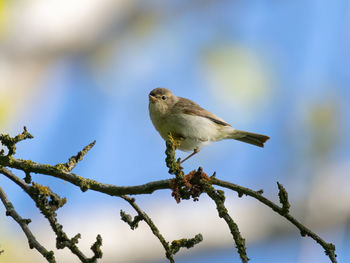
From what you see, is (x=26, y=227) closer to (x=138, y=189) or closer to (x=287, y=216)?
(x=138, y=189)

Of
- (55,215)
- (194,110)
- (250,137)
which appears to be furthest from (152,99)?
(55,215)

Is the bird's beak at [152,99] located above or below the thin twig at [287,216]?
above

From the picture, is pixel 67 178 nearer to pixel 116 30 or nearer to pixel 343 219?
pixel 343 219

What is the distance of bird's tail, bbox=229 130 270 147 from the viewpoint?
20.0 ft

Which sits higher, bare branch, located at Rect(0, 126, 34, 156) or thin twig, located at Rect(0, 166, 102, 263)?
bare branch, located at Rect(0, 126, 34, 156)

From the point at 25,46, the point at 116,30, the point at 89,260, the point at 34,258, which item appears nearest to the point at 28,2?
the point at 25,46

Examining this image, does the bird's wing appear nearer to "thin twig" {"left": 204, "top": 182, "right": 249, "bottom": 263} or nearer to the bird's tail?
the bird's tail

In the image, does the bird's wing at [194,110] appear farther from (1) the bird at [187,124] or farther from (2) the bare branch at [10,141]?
(2) the bare branch at [10,141]

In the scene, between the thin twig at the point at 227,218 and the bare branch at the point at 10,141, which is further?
the bare branch at the point at 10,141

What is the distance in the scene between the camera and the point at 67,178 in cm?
254

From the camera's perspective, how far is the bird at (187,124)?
503 centimetres

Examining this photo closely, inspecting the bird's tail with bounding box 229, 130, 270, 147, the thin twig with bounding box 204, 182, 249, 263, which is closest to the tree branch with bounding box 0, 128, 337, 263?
→ the thin twig with bounding box 204, 182, 249, 263

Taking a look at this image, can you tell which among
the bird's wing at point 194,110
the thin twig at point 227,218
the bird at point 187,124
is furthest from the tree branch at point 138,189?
the bird's wing at point 194,110

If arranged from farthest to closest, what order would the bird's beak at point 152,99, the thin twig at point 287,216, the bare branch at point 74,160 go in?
the bird's beak at point 152,99 < the bare branch at point 74,160 < the thin twig at point 287,216
